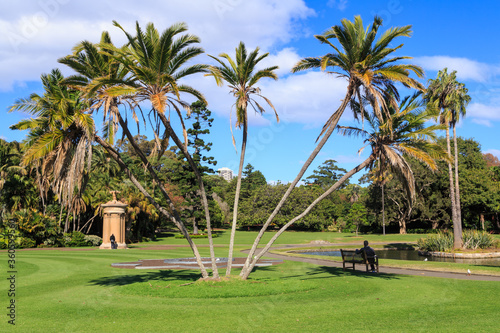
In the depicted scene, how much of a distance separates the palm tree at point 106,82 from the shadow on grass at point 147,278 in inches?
80.5

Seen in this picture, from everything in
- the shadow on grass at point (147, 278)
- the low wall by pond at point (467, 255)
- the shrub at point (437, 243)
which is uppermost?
the shadow on grass at point (147, 278)

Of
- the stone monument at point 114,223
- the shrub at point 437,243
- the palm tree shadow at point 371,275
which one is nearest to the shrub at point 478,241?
the shrub at point 437,243

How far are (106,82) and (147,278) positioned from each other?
7303 millimetres

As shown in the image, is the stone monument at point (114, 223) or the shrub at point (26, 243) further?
the stone monument at point (114, 223)

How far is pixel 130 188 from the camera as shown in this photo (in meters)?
46.9

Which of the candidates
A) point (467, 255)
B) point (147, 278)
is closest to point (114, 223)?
point (147, 278)

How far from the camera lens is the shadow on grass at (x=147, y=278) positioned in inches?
570

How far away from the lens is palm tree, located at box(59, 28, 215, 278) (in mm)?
12719

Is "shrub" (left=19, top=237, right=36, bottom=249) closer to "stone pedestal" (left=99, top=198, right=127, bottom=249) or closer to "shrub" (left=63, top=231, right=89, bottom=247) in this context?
"shrub" (left=63, top=231, right=89, bottom=247)

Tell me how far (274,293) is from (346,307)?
256 centimetres

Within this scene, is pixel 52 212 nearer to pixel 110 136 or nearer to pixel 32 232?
pixel 32 232

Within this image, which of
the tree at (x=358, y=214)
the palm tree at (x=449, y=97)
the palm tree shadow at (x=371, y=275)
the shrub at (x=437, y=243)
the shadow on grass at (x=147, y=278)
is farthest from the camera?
the tree at (x=358, y=214)

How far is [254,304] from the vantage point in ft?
35.0

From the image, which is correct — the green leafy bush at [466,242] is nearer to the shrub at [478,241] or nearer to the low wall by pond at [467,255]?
the shrub at [478,241]
